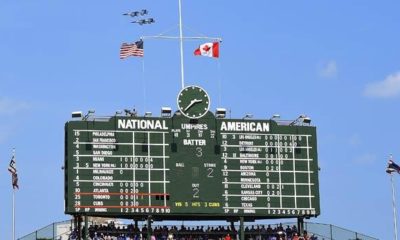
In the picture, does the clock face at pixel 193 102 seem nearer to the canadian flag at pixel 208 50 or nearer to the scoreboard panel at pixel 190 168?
the scoreboard panel at pixel 190 168

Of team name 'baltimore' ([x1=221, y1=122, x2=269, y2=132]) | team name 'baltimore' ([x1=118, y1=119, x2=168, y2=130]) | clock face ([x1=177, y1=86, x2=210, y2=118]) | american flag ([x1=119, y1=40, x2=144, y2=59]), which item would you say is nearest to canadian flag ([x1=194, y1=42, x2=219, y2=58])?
american flag ([x1=119, y1=40, x2=144, y2=59])

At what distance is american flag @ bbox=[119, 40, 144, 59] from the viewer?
5953 centimetres

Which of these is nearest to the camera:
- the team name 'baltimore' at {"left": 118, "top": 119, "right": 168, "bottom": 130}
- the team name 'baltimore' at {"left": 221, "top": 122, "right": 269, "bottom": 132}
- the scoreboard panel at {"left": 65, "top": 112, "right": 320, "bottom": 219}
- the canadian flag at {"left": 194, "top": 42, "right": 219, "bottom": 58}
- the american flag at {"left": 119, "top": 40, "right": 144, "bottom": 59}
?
the scoreboard panel at {"left": 65, "top": 112, "right": 320, "bottom": 219}

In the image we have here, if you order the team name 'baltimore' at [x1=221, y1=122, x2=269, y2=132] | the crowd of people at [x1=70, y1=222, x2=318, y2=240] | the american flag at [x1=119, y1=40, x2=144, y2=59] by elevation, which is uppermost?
the american flag at [x1=119, y1=40, x2=144, y2=59]

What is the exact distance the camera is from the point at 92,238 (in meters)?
58.2

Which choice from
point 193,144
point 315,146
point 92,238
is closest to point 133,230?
point 92,238

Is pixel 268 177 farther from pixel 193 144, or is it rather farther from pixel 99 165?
pixel 99 165

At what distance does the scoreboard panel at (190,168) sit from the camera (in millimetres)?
55500

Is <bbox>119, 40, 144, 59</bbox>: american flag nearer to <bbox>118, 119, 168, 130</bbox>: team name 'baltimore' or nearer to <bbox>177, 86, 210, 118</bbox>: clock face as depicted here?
<bbox>177, 86, 210, 118</bbox>: clock face

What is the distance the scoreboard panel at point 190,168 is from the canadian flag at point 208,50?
4.43 meters

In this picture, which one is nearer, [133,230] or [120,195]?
[120,195]

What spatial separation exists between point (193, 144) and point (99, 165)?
5094mm

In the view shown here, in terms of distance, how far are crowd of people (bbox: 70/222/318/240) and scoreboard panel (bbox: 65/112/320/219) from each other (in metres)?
1.80

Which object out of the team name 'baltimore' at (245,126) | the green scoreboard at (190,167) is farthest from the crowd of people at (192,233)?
the team name 'baltimore' at (245,126)
